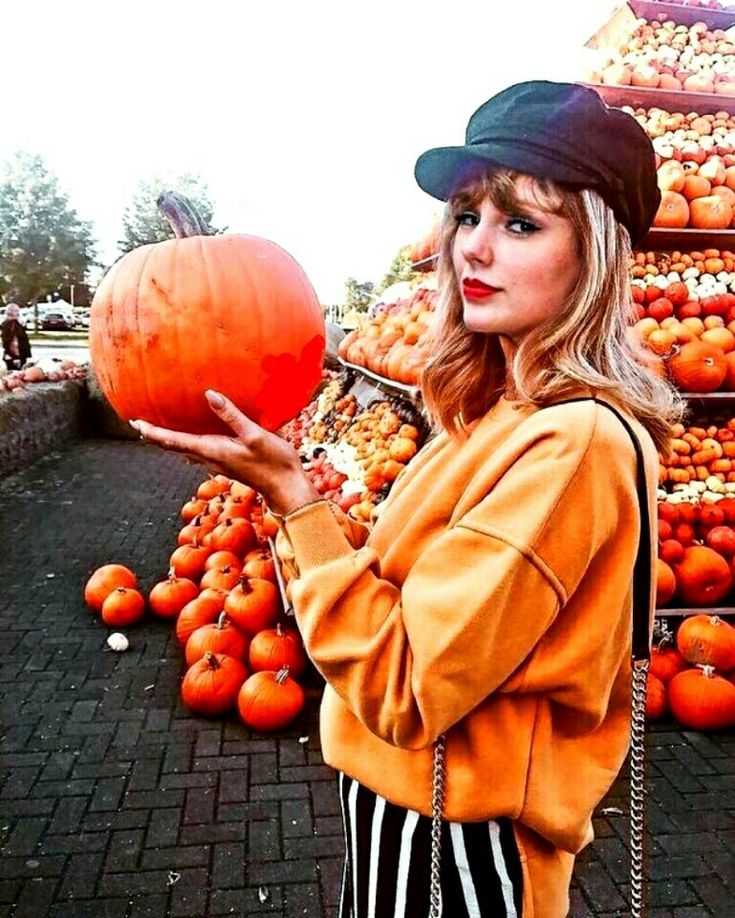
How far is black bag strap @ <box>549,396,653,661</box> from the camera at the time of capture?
1.16 m

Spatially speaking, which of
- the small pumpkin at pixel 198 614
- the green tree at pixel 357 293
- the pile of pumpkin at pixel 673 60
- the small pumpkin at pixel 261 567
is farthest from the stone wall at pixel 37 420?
the green tree at pixel 357 293

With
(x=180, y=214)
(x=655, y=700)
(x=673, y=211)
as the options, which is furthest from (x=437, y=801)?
(x=673, y=211)

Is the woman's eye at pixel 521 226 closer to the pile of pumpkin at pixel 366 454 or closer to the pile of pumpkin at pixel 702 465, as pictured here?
the pile of pumpkin at pixel 366 454

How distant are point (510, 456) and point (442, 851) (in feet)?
2.58

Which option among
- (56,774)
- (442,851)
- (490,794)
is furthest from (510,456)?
(56,774)

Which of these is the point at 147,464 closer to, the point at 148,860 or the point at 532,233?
the point at 148,860

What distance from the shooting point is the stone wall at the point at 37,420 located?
31.6 ft

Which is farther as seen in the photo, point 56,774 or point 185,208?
point 56,774

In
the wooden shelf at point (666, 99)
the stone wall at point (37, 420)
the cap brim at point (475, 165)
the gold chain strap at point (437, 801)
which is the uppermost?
the wooden shelf at point (666, 99)

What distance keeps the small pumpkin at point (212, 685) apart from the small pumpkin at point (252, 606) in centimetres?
46

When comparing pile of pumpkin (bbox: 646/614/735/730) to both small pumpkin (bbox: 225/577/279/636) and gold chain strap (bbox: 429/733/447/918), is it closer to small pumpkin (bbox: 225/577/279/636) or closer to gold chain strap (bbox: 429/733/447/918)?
small pumpkin (bbox: 225/577/279/636)

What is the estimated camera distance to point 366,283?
1480 inches

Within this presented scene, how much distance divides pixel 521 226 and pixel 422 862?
4.05 feet

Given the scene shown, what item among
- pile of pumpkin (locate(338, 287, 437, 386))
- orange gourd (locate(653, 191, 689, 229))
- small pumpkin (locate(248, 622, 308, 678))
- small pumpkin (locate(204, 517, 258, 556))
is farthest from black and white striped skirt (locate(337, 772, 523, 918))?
orange gourd (locate(653, 191, 689, 229))
